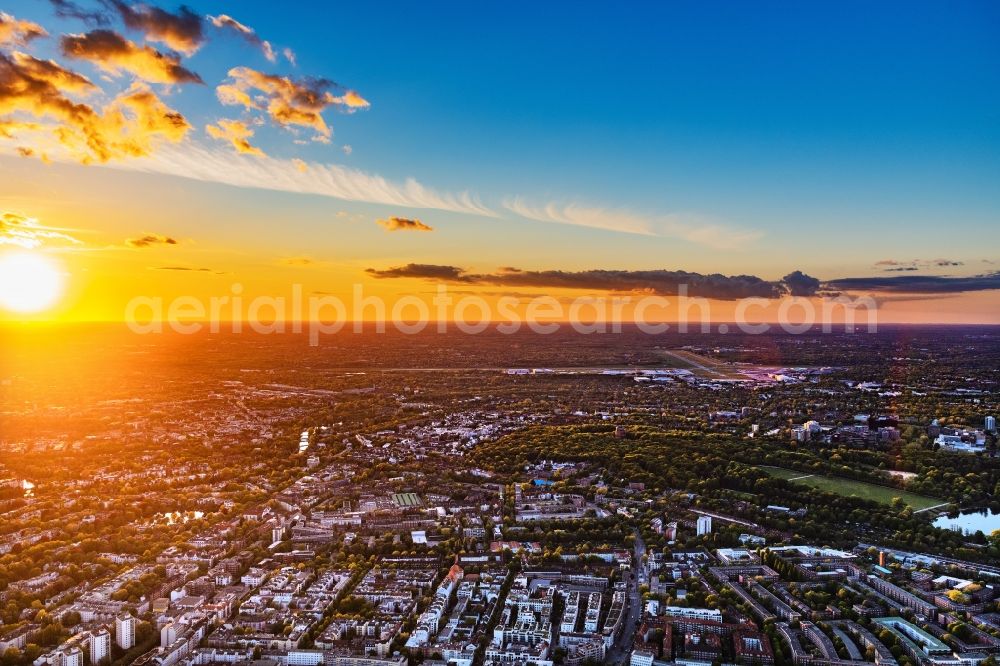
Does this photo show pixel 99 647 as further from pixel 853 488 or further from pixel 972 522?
pixel 972 522

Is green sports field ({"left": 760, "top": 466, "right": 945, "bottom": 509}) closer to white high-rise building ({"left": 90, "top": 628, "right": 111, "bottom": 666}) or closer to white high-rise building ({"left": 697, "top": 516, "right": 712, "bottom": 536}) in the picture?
white high-rise building ({"left": 697, "top": 516, "right": 712, "bottom": 536})

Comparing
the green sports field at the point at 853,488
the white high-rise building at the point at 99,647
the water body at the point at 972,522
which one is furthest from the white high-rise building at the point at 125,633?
the green sports field at the point at 853,488

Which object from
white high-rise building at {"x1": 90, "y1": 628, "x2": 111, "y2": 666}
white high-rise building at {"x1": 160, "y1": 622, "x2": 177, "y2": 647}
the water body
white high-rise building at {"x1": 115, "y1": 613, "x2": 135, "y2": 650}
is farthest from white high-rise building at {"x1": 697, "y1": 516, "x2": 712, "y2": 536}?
white high-rise building at {"x1": 90, "y1": 628, "x2": 111, "y2": 666}

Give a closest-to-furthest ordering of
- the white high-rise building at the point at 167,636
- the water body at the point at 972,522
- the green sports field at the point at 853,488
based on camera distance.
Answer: the white high-rise building at the point at 167,636 < the water body at the point at 972,522 < the green sports field at the point at 853,488

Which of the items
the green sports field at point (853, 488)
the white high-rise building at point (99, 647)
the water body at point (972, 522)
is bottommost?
the water body at point (972, 522)

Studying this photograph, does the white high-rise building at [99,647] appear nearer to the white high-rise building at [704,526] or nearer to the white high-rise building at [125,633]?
the white high-rise building at [125,633]

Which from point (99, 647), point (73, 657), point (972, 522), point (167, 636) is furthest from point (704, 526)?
point (73, 657)

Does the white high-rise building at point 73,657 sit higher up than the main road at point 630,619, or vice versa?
the white high-rise building at point 73,657

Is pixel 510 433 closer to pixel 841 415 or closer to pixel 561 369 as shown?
pixel 841 415
